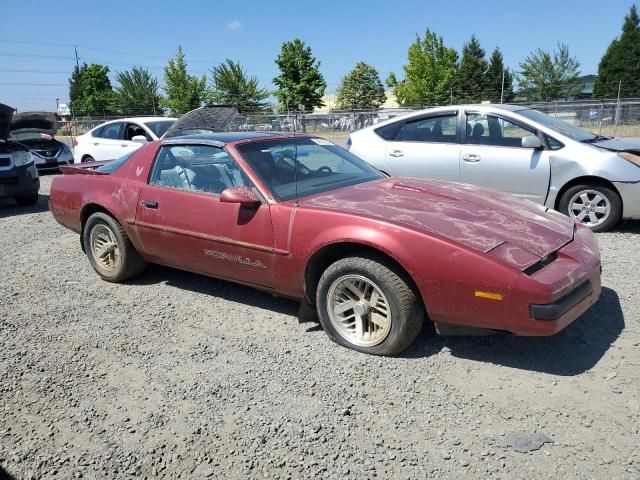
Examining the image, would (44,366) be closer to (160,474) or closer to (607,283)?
(160,474)

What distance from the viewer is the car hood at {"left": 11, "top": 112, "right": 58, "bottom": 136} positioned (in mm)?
14992

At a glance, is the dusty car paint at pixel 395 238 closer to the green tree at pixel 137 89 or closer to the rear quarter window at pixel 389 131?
the rear quarter window at pixel 389 131

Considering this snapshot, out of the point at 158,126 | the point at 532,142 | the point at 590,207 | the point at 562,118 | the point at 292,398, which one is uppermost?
the point at 562,118

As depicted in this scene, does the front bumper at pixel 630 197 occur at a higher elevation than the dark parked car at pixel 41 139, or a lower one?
lower

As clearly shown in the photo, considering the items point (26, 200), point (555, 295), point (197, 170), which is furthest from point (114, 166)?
point (26, 200)

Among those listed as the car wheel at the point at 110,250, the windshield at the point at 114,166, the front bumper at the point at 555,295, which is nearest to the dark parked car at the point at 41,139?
the windshield at the point at 114,166

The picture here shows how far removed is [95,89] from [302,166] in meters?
58.1

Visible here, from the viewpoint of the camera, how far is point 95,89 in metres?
55.6

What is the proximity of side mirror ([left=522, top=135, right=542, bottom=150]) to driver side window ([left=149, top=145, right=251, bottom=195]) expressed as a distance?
3.78 meters

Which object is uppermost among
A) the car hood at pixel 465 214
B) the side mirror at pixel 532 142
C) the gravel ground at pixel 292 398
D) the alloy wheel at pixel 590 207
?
the side mirror at pixel 532 142

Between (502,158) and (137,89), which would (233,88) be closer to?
(137,89)

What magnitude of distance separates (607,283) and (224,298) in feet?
10.7

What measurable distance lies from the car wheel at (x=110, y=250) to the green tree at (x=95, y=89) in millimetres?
54515

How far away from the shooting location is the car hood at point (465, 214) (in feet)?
10.5
